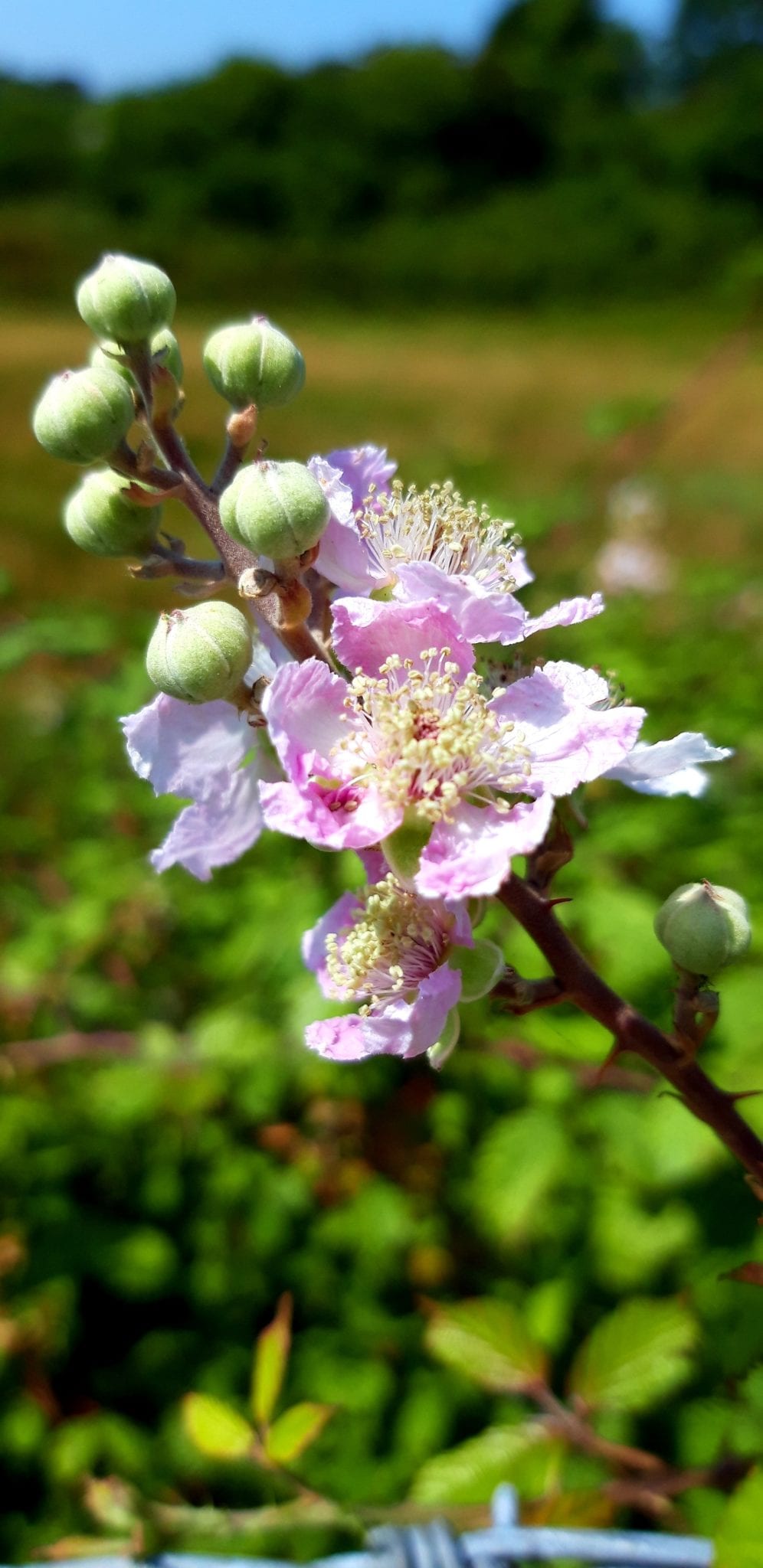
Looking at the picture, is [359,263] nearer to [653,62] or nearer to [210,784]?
[653,62]

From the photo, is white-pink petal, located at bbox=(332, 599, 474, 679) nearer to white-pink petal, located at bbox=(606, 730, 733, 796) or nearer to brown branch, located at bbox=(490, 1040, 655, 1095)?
white-pink petal, located at bbox=(606, 730, 733, 796)

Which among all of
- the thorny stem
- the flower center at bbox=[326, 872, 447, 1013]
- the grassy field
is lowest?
the grassy field

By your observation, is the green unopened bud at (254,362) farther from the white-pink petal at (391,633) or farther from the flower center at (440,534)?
the white-pink petal at (391,633)

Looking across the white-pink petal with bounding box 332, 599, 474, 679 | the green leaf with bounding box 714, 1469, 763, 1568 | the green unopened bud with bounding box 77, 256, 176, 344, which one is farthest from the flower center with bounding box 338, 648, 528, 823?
the green leaf with bounding box 714, 1469, 763, 1568

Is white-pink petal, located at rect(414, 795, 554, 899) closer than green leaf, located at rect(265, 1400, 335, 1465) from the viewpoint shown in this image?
Yes

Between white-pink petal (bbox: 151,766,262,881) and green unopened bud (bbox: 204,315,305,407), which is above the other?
green unopened bud (bbox: 204,315,305,407)

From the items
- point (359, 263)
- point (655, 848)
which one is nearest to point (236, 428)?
point (655, 848)

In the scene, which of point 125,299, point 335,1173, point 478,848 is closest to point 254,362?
point 125,299
